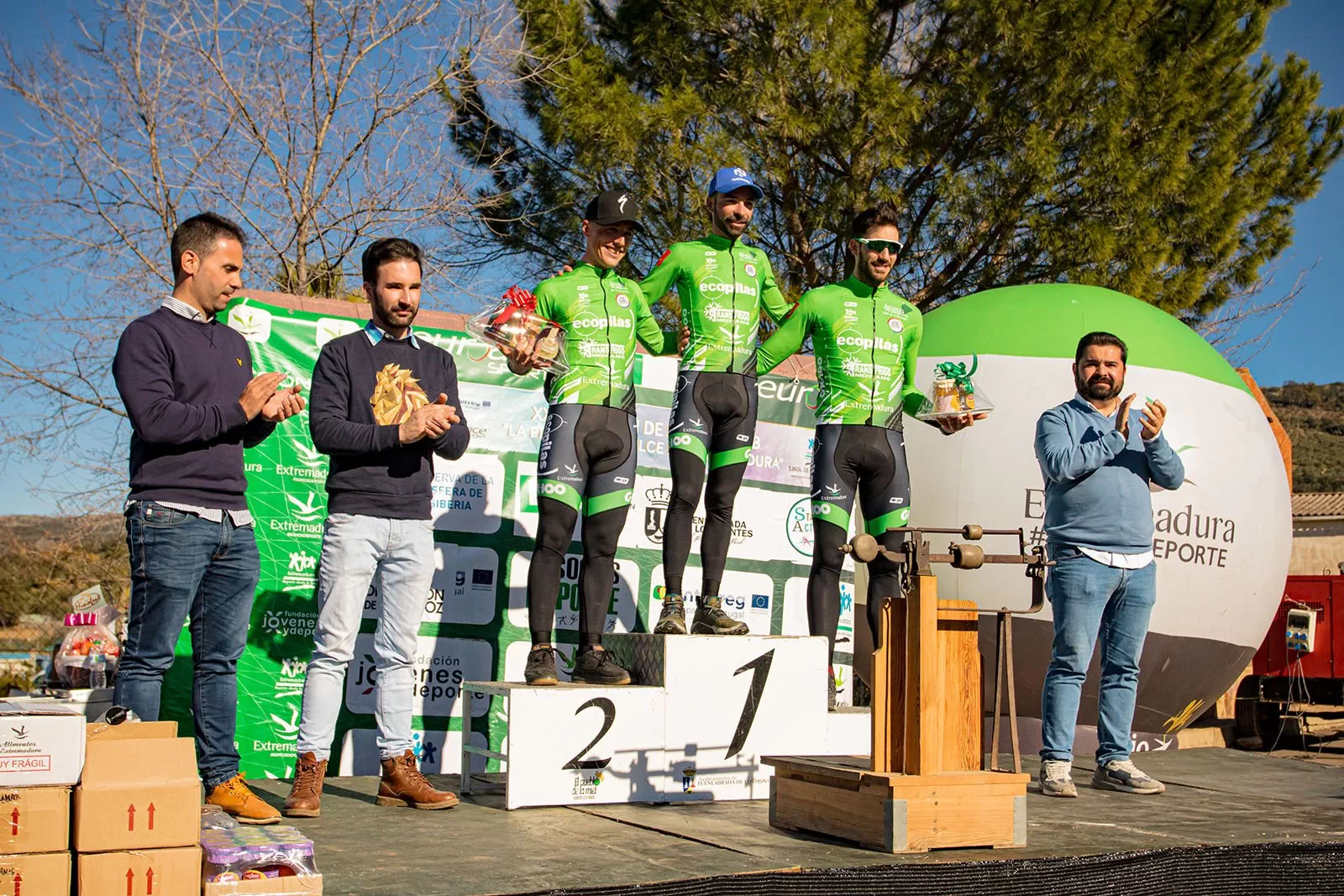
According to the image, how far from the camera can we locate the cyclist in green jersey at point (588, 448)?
5.10 metres

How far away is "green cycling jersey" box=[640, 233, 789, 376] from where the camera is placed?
5547 millimetres

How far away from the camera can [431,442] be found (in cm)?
459

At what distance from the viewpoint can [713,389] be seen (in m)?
5.51

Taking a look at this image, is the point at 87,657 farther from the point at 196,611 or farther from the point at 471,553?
the point at 196,611

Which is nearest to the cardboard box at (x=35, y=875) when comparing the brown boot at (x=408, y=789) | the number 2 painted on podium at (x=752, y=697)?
the brown boot at (x=408, y=789)

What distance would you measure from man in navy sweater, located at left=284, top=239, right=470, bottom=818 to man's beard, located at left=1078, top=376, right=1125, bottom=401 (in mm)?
2721

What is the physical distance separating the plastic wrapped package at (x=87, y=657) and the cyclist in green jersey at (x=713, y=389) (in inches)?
221

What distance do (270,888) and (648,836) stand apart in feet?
4.65

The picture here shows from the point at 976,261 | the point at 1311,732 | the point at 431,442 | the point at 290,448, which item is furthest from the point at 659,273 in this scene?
the point at 976,261

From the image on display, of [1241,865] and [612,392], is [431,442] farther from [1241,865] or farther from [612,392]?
[1241,865]

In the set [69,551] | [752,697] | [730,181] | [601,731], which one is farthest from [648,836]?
[69,551]

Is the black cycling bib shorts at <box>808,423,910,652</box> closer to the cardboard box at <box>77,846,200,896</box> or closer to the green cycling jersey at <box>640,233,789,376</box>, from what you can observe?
the green cycling jersey at <box>640,233,789,376</box>

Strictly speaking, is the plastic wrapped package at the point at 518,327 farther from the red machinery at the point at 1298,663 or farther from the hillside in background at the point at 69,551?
the red machinery at the point at 1298,663

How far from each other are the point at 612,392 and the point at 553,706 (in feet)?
4.28
